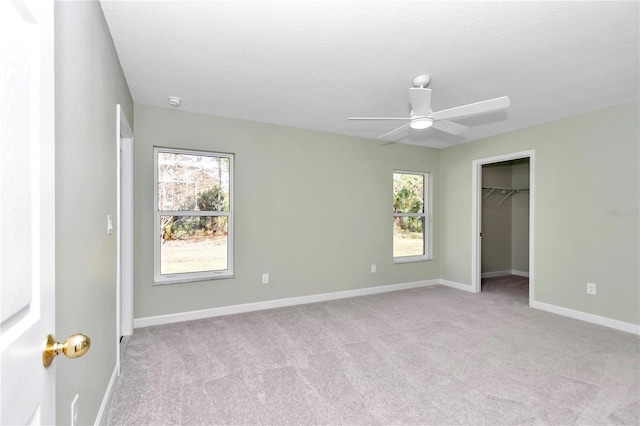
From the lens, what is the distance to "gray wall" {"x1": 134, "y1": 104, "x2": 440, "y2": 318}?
3.54 m

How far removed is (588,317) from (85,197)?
497 centimetres

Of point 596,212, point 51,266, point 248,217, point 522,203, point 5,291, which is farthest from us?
point 522,203

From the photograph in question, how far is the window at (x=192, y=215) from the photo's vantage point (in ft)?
12.0

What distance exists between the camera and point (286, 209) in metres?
4.31

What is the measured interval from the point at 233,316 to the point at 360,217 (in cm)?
231

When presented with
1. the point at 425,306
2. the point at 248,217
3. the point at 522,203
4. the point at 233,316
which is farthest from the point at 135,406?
the point at 522,203

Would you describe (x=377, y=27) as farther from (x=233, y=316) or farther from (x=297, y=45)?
(x=233, y=316)

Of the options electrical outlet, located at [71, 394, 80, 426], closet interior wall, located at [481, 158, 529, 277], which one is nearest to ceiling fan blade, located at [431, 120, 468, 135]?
electrical outlet, located at [71, 394, 80, 426]

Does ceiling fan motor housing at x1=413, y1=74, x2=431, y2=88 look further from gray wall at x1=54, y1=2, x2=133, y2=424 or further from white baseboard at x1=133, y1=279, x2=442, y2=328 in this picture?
white baseboard at x1=133, y1=279, x2=442, y2=328

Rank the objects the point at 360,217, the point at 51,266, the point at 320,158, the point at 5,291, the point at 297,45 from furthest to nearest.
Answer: the point at 360,217
the point at 320,158
the point at 297,45
the point at 51,266
the point at 5,291

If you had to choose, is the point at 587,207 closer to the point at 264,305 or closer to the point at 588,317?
the point at 588,317

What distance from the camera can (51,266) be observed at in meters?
0.74

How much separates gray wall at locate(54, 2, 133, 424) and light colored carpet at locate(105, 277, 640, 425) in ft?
2.03

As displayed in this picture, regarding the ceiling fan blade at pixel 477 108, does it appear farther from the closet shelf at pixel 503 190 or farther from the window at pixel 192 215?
the closet shelf at pixel 503 190
